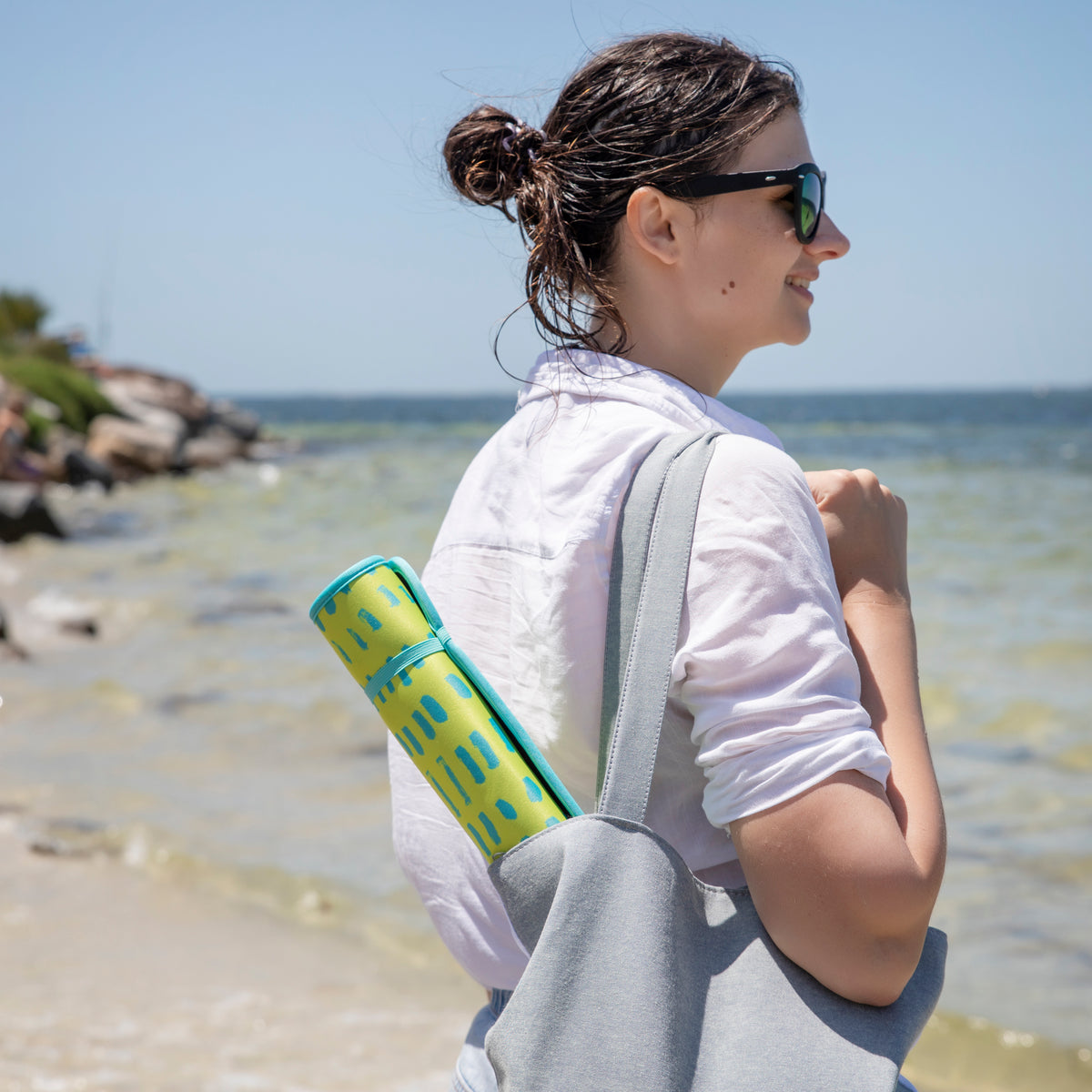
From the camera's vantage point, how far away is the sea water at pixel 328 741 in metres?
3.36

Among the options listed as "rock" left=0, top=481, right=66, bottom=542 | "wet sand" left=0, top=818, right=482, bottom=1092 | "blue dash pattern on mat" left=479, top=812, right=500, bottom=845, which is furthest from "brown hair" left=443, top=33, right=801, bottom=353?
"rock" left=0, top=481, right=66, bottom=542

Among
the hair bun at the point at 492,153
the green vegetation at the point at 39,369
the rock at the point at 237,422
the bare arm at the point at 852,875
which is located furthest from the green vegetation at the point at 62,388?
the bare arm at the point at 852,875

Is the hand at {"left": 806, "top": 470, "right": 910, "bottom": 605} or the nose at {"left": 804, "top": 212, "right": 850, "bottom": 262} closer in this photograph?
the hand at {"left": 806, "top": 470, "right": 910, "bottom": 605}

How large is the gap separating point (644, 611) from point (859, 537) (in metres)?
0.26

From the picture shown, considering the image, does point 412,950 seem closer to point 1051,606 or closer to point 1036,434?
point 1051,606

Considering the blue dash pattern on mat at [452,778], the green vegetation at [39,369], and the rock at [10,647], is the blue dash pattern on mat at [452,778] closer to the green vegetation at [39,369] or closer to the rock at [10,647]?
the rock at [10,647]

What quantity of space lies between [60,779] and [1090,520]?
10316 mm

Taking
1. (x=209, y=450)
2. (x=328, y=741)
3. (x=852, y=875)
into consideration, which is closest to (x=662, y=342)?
(x=852, y=875)

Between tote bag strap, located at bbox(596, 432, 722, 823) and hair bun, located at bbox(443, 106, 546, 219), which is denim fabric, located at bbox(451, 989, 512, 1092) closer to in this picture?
tote bag strap, located at bbox(596, 432, 722, 823)

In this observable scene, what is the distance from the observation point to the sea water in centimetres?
336

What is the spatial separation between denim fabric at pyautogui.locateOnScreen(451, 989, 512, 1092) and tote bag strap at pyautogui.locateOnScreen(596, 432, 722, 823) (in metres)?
0.36

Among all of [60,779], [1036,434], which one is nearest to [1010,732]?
[60,779]

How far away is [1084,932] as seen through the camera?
3.32 meters

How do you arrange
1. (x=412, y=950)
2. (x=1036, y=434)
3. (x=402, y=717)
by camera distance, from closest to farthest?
(x=402, y=717), (x=412, y=950), (x=1036, y=434)
